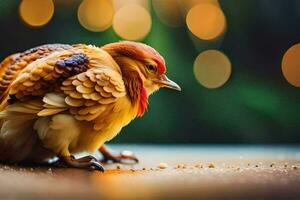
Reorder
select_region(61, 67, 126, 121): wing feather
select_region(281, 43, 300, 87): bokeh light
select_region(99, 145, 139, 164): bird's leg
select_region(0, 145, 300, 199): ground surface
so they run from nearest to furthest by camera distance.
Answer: select_region(0, 145, 300, 199): ground surface, select_region(61, 67, 126, 121): wing feather, select_region(99, 145, 139, 164): bird's leg, select_region(281, 43, 300, 87): bokeh light

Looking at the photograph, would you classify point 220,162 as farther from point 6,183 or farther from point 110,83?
point 6,183

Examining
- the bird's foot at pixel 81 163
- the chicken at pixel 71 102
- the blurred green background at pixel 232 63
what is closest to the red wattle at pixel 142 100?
the chicken at pixel 71 102

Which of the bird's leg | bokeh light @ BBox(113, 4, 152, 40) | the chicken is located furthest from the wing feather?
bokeh light @ BBox(113, 4, 152, 40)

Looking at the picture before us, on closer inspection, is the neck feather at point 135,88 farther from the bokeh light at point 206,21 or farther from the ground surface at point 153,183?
the bokeh light at point 206,21

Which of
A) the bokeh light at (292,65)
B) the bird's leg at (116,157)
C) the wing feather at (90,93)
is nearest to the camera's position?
the wing feather at (90,93)

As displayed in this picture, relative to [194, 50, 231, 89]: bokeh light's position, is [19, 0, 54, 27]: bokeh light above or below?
above

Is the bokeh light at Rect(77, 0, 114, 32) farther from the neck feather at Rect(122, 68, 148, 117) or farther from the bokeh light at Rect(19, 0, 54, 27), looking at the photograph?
the neck feather at Rect(122, 68, 148, 117)

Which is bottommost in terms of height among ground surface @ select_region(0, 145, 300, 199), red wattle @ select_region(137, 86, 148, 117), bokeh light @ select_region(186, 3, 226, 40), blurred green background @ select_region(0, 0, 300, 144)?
ground surface @ select_region(0, 145, 300, 199)

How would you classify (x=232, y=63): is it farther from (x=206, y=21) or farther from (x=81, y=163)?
(x=81, y=163)
